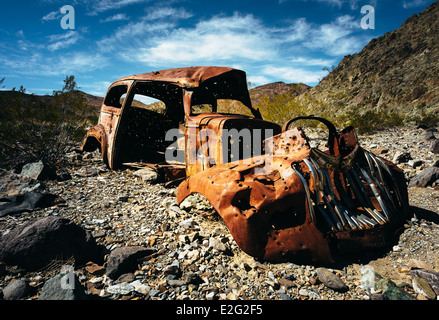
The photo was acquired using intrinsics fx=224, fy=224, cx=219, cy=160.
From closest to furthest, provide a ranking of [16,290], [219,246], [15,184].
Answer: [16,290], [219,246], [15,184]

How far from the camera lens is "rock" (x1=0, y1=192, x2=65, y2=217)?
9.14 ft

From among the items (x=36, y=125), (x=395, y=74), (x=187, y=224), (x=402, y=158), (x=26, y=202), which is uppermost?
(x=395, y=74)

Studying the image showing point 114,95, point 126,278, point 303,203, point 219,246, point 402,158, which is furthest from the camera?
point 114,95

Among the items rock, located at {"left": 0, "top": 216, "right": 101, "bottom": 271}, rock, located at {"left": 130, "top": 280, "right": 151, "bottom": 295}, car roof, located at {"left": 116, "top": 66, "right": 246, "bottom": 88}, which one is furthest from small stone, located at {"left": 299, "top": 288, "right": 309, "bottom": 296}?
car roof, located at {"left": 116, "top": 66, "right": 246, "bottom": 88}

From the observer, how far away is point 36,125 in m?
5.39

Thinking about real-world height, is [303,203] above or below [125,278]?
above

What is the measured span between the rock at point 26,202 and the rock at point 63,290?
1.84 meters

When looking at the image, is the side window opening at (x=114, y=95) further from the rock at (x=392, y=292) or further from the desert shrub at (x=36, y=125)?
the rock at (x=392, y=292)

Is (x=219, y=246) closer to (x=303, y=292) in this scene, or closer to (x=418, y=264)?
(x=303, y=292)

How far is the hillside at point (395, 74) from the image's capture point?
16547 millimetres

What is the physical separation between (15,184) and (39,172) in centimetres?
50

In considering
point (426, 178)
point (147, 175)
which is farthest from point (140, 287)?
point (426, 178)

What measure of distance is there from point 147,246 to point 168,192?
1.52 m

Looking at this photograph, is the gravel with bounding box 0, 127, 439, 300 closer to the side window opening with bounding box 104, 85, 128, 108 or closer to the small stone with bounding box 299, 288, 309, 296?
the small stone with bounding box 299, 288, 309, 296
